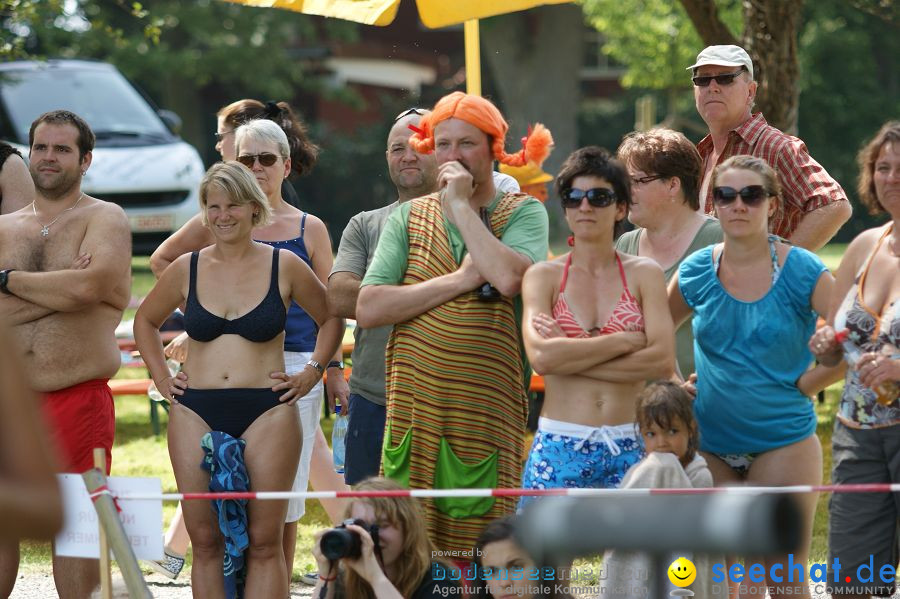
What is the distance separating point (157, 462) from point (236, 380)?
15.8ft

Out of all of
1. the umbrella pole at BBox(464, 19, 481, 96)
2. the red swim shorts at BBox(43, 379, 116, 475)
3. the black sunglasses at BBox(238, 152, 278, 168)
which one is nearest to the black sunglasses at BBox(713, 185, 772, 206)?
the black sunglasses at BBox(238, 152, 278, 168)

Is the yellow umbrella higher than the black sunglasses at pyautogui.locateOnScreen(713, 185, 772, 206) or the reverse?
higher

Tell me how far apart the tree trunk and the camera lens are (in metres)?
6.66

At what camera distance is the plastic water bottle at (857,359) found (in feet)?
12.9

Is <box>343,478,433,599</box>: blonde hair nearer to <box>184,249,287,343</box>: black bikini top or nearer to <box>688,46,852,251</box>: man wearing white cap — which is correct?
<box>184,249,287,343</box>: black bikini top

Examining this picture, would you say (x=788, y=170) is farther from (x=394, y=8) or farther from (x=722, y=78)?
(x=394, y=8)

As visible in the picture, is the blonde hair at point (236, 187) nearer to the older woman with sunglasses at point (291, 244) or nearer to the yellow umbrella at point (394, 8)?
the older woman with sunglasses at point (291, 244)

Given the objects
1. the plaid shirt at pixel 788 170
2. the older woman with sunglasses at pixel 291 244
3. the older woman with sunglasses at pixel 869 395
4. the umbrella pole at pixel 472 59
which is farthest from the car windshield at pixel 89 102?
the older woman with sunglasses at pixel 869 395

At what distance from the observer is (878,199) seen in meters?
4.19

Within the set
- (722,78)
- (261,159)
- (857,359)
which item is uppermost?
(722,78)

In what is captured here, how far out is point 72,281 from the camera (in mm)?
5086

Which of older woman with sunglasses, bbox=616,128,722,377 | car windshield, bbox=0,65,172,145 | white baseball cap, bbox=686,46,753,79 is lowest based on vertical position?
older woman with sunglasses, bbox=616,128,722,377

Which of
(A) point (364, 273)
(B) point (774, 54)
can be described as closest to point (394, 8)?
(A) point (364, 273)

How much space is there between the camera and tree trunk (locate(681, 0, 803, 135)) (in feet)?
31.3
